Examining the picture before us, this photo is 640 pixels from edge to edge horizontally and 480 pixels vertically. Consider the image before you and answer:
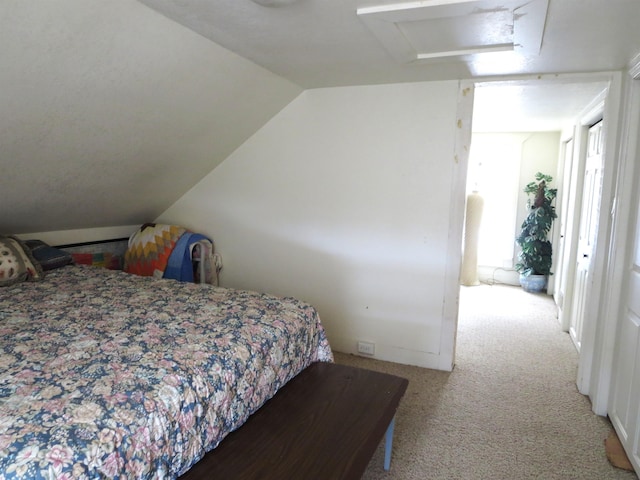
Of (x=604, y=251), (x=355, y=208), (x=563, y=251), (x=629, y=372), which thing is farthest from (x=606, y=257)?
(x=563, y=251)

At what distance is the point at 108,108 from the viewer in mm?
2295

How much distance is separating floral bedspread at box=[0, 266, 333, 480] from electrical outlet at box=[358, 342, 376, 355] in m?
1.00

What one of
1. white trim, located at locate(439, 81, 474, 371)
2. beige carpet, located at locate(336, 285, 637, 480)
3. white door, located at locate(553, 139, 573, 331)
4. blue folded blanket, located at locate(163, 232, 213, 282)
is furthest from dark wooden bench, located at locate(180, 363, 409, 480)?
white door, located at locate(553, 139, 573, 331)

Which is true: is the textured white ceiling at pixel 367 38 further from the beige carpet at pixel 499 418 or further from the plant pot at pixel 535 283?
the plant pot at pixel 535 283

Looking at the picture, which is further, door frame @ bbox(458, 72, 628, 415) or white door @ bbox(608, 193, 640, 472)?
door frame @ bbox(458, 72, 628, 415)

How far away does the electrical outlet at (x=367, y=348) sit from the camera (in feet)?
10.7

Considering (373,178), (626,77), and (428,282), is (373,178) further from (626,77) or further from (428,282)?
(626,77)

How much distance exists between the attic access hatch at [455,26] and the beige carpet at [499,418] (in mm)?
2048

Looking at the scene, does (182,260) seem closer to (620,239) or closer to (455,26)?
(455,26)

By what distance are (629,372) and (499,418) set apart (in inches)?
28.2

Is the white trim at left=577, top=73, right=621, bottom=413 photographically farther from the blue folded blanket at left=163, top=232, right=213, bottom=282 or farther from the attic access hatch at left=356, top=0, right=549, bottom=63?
the blue folded blanket at left=163, top=232, right=213, bottom=282

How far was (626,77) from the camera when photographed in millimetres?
2420

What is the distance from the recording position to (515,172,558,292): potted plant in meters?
5.19

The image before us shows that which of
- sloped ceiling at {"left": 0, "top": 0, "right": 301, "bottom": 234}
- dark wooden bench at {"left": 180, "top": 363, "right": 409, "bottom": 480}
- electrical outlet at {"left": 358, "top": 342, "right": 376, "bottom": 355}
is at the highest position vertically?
sloped ceiling at {"left": 0, "top": 0, "right": 301, "bottom": 234}
